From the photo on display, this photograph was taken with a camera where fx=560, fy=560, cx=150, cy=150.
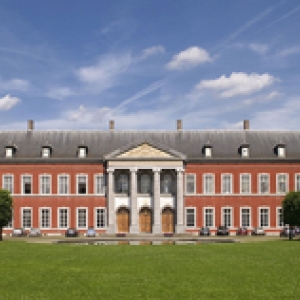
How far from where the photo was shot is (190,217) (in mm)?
51938

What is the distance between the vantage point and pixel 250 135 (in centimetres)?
5425

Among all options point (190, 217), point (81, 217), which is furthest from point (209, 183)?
point (81, 217)

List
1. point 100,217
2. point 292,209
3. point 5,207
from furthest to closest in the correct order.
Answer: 1. point 100,217
2. point 5,207
3. point 292,209

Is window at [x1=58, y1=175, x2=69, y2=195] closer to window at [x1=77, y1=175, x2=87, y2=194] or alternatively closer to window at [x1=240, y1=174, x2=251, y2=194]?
window at [x1=77, y1=175, x2=87, y2=194]

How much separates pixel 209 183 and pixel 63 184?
44.6 ft

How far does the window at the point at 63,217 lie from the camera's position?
5169cm

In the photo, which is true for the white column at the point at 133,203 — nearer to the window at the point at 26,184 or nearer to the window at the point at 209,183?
the window at the point at 209,183

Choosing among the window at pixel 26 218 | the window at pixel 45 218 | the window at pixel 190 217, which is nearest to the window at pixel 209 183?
the window at pixel 190 217

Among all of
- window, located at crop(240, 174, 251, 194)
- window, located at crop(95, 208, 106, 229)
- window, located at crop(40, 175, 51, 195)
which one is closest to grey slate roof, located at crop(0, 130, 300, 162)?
window, located at crop(240, 174, 251, 194)

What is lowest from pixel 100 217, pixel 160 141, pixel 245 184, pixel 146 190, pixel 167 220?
pixel 167 220

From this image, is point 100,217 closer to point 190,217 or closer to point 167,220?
point 167,220

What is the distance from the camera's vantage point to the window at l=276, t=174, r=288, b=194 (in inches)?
2048

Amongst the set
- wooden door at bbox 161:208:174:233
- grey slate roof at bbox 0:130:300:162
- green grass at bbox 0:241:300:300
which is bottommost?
wooden door at bbox 161:208:174:233

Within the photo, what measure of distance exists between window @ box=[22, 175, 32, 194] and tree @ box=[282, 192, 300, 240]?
2338 cm
